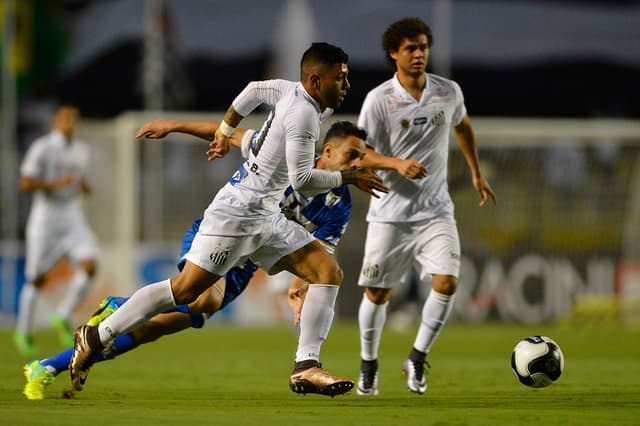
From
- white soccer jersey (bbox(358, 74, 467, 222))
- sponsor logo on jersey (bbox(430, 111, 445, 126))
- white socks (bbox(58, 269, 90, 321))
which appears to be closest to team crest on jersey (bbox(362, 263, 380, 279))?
white soccer jersey (bbox(358, 74, 467, 222))

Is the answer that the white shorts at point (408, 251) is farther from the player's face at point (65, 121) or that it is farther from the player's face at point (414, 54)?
the player's face at point (65, 121)

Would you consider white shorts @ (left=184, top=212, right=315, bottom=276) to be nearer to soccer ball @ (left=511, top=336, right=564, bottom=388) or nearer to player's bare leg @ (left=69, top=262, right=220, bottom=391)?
player's bare leg @ (left=69, top=262, right=220, bottom=391)

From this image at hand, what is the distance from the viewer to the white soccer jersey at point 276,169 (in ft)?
25.5

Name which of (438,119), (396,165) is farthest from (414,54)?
(396,165)

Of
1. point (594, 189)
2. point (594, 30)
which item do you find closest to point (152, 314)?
point (594, 189)

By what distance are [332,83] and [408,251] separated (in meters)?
2.06

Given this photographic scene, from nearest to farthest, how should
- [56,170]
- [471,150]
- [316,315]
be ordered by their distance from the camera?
[316,315] < [471,150] < [56,170]

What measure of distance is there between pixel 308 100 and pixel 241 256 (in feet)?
3.38

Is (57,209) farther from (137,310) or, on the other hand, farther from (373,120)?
(137,310)

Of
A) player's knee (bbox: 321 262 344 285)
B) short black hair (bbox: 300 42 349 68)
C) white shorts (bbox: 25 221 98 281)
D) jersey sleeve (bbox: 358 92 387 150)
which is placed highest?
short black hair (bbox: 300 42 349 68)

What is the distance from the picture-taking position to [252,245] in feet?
26.6

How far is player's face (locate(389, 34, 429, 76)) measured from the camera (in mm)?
9328

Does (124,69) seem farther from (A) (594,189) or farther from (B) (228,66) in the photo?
(A) (594,189)

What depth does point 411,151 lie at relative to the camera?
951 centimetres
